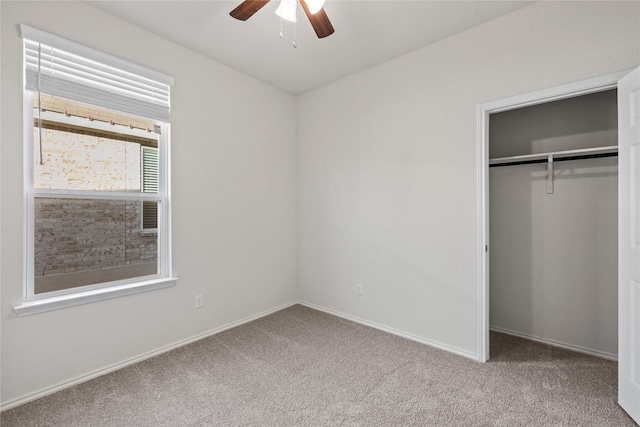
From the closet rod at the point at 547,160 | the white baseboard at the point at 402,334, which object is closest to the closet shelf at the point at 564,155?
the closet rod at the point at 547,160

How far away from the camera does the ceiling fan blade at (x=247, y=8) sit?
5.65ft

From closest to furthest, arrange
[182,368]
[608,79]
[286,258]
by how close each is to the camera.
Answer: [608,79], [182,368], [286,258]

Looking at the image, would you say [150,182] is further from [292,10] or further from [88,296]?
[292,10]

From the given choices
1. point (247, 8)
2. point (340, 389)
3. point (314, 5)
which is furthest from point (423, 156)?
point (340, 389)

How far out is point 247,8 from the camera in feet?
5.84

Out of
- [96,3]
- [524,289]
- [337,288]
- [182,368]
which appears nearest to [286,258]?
[337,288]

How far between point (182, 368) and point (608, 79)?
145 inches

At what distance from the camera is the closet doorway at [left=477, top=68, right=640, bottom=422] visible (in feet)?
8.05

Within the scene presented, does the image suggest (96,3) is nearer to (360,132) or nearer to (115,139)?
(115,139)

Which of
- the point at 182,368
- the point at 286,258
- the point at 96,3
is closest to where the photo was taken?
the point at 96,3

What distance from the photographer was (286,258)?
12.5 feet

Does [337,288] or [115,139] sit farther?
[337,288]

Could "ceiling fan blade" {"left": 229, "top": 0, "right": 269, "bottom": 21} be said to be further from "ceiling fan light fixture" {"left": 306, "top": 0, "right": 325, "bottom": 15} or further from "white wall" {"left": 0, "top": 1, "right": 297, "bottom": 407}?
"white wall" {"left": 0, "top": 1, "right": 297, "bottom": 407}

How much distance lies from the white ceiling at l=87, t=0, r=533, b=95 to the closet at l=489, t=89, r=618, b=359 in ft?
3.79
